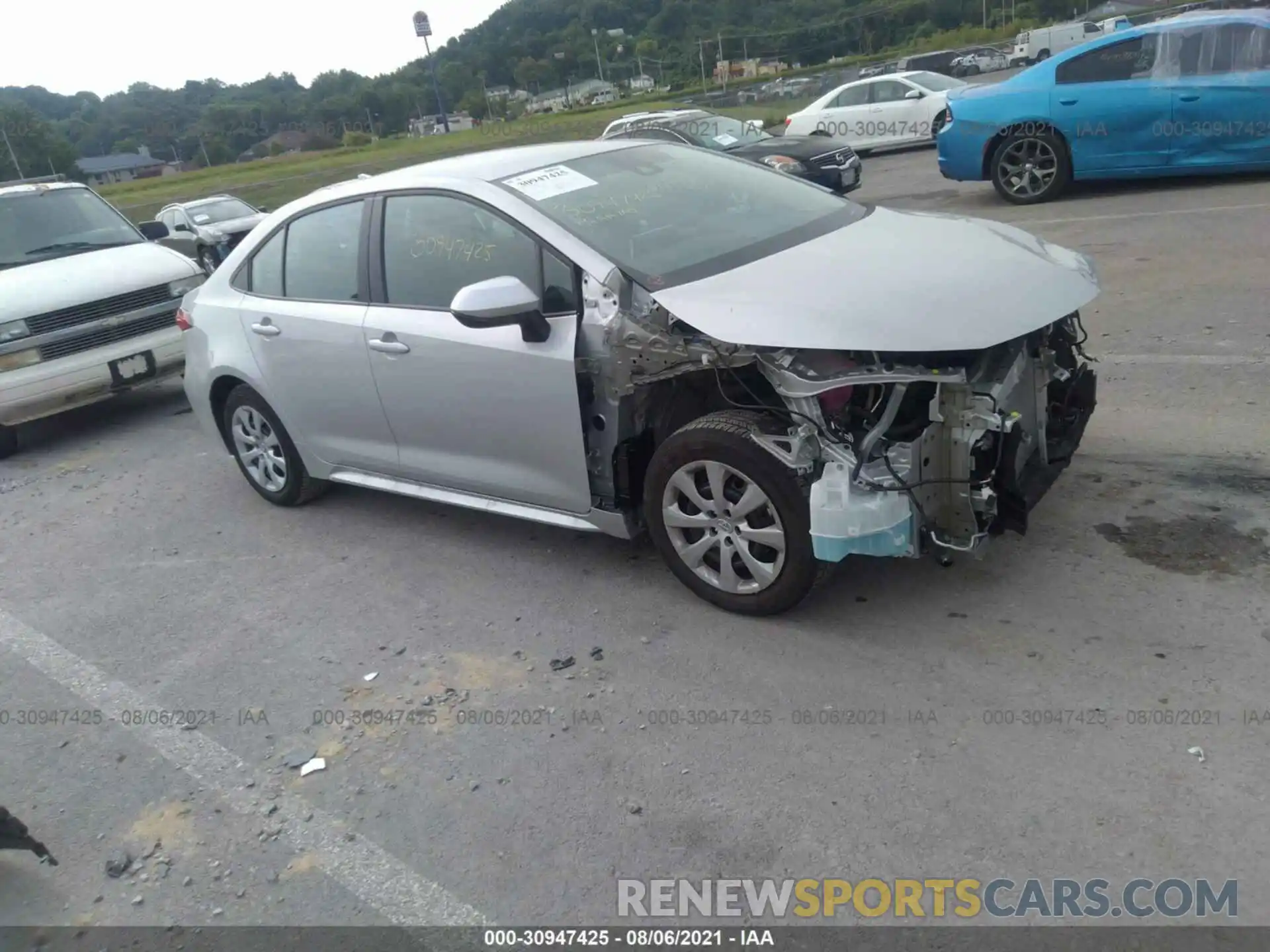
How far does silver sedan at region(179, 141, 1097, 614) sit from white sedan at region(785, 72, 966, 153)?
14.8m

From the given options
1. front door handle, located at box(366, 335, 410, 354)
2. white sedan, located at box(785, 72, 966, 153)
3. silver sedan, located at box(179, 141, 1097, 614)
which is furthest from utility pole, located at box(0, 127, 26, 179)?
front door handle, located at box(366, 335, 410, 354)

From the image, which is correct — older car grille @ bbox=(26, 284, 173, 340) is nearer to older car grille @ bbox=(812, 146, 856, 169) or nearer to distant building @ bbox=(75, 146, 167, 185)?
older car grille @ bbox=(812, 146, 856, 169)

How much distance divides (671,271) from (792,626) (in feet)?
4.66

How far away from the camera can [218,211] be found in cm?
1750

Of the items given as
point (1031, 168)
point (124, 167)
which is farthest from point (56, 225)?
point (124, 167)

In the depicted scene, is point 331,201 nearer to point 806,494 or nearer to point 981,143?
point 806,494

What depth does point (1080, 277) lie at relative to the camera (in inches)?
153

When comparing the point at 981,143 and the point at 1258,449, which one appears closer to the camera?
the point at 1258,449

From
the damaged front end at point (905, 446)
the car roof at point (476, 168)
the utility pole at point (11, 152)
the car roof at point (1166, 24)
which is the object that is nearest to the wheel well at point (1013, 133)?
the car roof at point (1166, 24)

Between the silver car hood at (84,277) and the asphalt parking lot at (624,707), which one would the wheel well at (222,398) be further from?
the silver car hood at (84,277)

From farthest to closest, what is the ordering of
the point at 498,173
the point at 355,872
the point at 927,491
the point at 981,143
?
1. the point at 981,143
2. the point at 498,173
3. the point at 927,491
4. the point at 355,872

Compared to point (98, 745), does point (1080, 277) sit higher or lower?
higher

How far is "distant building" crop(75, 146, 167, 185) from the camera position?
5281 cm

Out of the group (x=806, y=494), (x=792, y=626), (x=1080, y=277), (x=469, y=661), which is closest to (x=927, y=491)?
(x=806, y=494)
